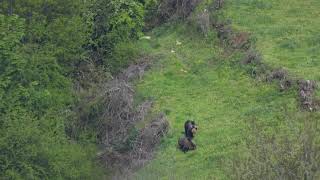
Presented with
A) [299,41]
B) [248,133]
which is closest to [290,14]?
[299,41]

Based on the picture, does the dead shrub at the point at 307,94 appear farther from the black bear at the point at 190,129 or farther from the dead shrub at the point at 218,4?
the dead shrub at the point at 218,4

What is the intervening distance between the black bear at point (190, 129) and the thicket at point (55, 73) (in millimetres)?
3575

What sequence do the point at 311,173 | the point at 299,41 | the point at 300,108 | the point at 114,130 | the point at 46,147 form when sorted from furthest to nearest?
the point at 299,41
the point at 114,130
the point at 300,108
the point at 46,147
the point at 311,173

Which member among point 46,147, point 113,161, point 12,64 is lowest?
point 113,161

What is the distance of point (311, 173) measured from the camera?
52.6ft

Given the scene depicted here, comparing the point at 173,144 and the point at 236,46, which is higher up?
the point at 236,46

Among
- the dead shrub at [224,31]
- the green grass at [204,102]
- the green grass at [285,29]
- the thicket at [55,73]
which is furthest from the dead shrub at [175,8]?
the dead shrub at [224,31]

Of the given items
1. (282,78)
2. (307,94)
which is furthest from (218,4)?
(307,94)

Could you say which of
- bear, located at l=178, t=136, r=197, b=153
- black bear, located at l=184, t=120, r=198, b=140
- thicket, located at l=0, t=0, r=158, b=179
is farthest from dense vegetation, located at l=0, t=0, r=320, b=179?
black bear, located at l=184, t=120, r=198, b=140

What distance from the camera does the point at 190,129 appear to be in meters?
24.7

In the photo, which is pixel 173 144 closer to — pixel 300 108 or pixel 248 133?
pixel 248 133

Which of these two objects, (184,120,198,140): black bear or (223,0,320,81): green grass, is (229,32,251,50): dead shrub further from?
(184,120,198,140): black bear

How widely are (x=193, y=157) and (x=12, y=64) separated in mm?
7540

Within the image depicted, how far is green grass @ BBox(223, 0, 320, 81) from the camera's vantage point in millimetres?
27641
